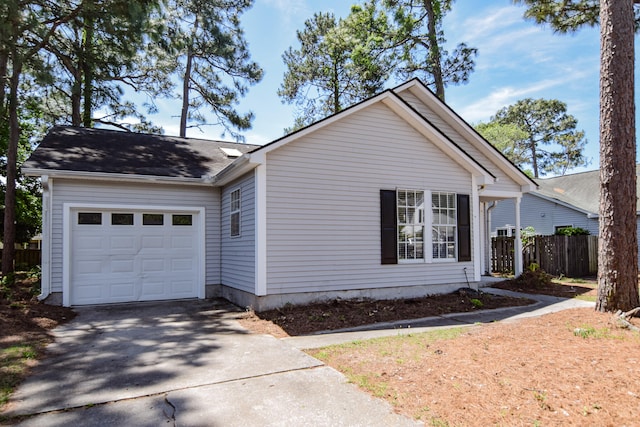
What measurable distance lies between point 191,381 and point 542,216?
2032 cm

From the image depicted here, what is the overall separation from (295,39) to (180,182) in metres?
18.5

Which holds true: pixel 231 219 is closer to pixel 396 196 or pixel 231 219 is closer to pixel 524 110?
pixel 396 196

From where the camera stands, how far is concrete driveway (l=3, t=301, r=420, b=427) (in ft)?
11.0

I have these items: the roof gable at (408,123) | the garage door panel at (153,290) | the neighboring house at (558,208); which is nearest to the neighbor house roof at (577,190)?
the neighboring house at (558,208)

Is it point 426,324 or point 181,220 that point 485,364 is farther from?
point 181,220

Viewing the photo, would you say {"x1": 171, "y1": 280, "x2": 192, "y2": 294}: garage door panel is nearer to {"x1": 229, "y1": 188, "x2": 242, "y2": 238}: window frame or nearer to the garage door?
the garage door

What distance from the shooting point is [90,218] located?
8992 millimetres

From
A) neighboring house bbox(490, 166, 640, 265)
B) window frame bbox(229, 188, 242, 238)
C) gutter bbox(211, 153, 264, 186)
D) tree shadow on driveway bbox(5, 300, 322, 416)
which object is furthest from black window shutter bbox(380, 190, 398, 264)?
neighboring house bbox(490, 166, 640, 265)

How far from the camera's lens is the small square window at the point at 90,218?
891 cm

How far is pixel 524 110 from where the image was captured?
126 feet

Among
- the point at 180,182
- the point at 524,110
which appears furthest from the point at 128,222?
the point at 524,110

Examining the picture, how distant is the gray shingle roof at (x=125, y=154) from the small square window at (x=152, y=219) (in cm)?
104

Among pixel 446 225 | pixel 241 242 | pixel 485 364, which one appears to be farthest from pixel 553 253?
pixel 485 364

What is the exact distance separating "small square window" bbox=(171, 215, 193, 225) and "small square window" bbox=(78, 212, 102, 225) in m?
1.60
